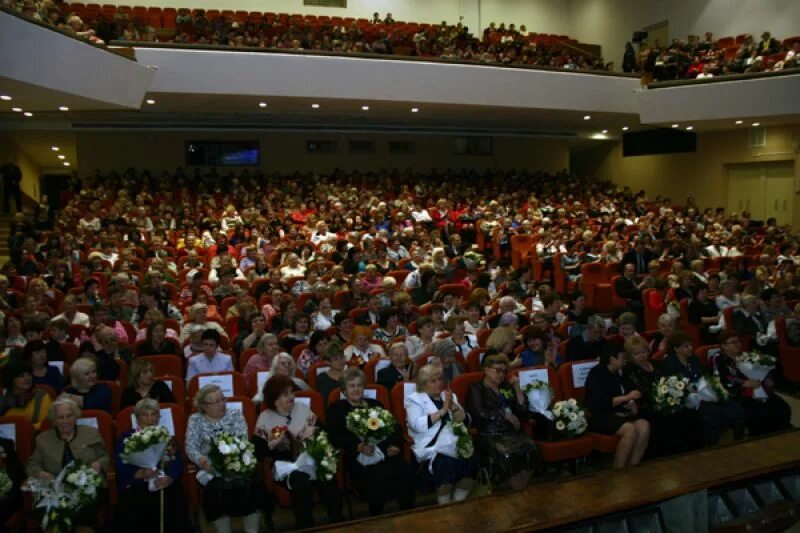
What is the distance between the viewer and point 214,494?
149 inches

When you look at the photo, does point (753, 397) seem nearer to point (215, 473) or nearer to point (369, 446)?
point (369, 446)

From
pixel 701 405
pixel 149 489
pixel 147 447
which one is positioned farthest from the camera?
pixel 701 405

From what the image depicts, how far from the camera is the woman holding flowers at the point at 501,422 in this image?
4.29m

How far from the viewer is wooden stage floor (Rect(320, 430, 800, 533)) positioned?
9.99ft

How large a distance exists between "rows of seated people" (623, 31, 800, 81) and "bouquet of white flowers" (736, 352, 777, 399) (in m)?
10.2

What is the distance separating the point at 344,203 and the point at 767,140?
32.5 ft

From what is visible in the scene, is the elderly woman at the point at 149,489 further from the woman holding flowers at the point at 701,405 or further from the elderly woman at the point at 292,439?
the woman holding flowers at the point at 701,405

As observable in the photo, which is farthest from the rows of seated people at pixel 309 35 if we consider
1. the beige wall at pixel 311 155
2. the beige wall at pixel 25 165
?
the beige wall at pixel 25 165

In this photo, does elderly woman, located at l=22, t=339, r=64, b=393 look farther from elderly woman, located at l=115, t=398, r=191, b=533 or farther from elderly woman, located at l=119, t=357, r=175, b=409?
elderly woman, located at l=115, t=398, r=191, b=533

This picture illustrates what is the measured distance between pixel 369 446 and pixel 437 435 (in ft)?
1.56

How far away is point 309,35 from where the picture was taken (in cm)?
1348

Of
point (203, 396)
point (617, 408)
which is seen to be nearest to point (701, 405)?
point (617, 408)

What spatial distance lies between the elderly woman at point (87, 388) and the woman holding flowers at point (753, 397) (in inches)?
177

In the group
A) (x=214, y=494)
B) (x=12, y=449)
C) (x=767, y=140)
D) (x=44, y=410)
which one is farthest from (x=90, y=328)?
(x=767, y=140)
